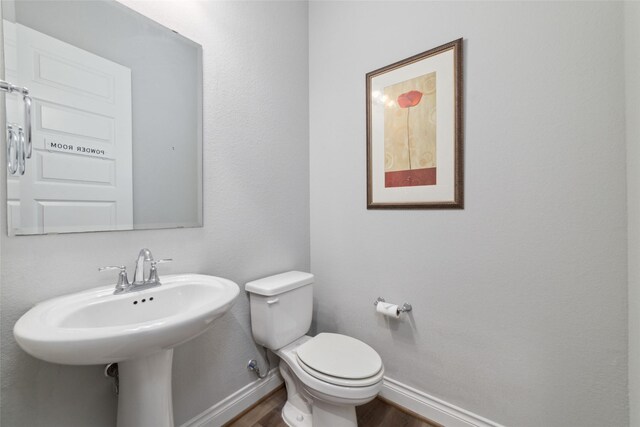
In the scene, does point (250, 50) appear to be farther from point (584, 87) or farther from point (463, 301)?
point (463, 301)

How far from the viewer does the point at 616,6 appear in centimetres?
90

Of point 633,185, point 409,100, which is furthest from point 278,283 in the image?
point 633,185

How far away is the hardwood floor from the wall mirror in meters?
1.07

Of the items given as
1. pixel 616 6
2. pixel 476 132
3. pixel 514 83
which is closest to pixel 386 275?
pixel 476 132

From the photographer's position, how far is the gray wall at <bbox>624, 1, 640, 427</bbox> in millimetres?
812

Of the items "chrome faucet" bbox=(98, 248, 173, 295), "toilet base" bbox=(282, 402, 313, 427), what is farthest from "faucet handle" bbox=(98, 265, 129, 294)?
"toilet base" bbox=(282, 402, 313, 427)

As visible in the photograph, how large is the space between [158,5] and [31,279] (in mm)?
1143

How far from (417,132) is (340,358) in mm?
1167

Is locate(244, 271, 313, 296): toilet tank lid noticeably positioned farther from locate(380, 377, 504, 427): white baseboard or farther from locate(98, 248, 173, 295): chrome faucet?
locate(380, 377, 504, 427): white baseboard

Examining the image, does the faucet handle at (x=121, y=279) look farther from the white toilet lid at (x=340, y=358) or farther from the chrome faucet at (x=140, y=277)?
the white toilet lid at (x=340, y=358)

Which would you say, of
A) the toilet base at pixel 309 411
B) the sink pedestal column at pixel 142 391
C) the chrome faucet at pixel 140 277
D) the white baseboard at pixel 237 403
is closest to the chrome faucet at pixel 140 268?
the chrome faucet at pixel 140 277

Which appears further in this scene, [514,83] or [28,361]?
[514,83]

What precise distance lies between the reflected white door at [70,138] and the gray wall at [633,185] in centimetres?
177

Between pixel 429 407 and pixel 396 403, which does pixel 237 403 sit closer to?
pixel 396 403
